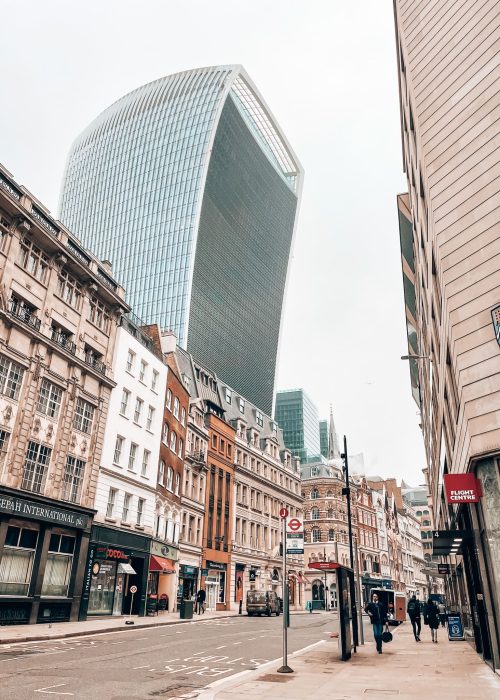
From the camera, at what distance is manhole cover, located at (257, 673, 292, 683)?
12.1 m

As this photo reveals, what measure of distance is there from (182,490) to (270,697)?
39296mm

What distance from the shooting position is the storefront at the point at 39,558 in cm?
2552

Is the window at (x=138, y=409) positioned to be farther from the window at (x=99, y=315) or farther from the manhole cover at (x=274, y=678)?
the manhole cover at (x=274, y=678)

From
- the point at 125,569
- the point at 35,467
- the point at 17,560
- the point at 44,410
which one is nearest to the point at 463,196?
the point at 44,410

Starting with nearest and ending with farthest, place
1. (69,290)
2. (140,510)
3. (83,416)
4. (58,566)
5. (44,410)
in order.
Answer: (58,566) → (44,410) → (83,416) → (69,290) → (140,510)

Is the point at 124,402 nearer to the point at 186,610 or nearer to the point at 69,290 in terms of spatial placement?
the point at 69,290

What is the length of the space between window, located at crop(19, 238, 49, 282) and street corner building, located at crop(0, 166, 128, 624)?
6cm

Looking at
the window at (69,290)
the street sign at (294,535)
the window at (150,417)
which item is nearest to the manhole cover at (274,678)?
the street sign at (294,535)

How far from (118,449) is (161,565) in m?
9.89

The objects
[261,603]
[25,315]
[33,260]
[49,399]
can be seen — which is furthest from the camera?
[261,603]

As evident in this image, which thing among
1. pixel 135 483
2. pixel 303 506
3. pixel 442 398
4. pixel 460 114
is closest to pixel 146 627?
pixel 135 483

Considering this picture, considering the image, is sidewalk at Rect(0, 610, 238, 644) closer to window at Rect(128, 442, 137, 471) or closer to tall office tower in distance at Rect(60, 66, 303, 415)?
window at Rect(128, 442, 137, 471)

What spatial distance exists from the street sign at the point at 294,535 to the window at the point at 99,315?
924 inches

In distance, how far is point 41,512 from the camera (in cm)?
2742
